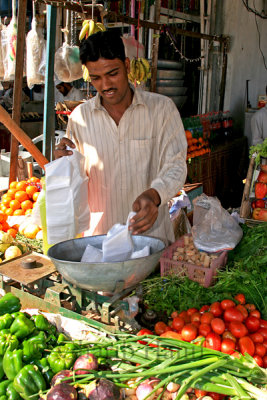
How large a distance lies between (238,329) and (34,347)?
0.93 m

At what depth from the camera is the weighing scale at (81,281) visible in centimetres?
145

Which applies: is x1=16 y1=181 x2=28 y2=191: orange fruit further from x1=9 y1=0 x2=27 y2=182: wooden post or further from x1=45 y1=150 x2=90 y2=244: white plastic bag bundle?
x1=45 y1=150 x2=90 y2=244: white plastic bag bundle

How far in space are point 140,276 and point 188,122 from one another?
5.13 meters

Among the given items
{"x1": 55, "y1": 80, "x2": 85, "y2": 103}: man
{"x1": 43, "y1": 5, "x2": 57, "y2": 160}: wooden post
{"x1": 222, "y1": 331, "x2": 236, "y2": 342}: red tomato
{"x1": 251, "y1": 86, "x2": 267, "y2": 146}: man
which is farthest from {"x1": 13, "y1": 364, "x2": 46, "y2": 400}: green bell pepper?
{"x1": 55, "y1": 80, "x2": 85, "y2": 103}: man

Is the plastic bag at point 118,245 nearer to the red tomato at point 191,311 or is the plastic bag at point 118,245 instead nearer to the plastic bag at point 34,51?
the red tomato at point 191,311

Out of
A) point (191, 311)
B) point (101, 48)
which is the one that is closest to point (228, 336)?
point (191, 311)

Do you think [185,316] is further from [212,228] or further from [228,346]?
[212,228]

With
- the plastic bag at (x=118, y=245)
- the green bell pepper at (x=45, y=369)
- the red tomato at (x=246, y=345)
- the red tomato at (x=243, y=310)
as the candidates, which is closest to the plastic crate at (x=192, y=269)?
the red tomato at (x=243, y=310)

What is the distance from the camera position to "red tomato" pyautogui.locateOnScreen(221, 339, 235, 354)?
1.69 metres

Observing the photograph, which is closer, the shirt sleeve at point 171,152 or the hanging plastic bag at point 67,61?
the shirt sleeve at point 171,152

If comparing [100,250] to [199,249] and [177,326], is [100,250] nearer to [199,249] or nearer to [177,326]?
[177,326]

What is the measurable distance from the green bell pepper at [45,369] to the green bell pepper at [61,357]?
1 centimetres

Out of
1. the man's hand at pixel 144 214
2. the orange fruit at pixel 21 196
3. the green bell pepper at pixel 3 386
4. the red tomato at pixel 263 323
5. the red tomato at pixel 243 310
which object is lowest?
the green bell pepper at pixel 3 386

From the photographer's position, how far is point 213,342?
173cm
